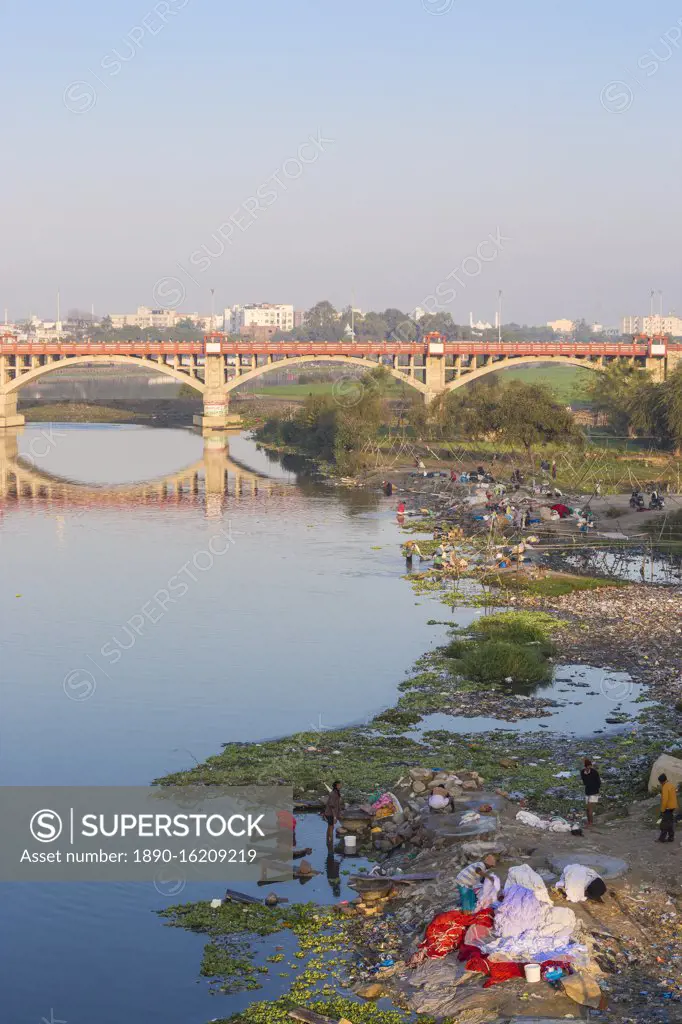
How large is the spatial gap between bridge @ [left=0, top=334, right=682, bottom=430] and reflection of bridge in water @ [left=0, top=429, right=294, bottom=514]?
20892 millimetres

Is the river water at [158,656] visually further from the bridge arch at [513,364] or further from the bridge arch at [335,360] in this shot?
the bridge arch at [513,364]

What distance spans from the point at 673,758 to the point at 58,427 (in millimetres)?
109607

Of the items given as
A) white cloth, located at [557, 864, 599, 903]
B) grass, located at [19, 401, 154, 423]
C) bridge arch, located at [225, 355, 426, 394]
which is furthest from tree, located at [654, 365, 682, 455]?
white cloth, located at [557, 864, 599, 903]

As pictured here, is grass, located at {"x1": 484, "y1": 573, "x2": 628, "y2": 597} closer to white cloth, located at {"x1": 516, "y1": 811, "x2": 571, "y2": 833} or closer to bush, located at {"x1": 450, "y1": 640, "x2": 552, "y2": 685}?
bush, located at {"x1": 450, "y1": 640, "x2": 552, "y2": 685}

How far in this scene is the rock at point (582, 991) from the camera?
54.7ft

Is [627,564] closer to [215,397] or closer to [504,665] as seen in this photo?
[504,665]

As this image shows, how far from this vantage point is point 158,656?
37.8 meters

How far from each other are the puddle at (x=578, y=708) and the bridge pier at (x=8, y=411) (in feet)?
296

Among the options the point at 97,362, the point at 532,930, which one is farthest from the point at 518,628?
the point at 97,362

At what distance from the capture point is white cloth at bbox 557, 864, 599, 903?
1886 centimetres

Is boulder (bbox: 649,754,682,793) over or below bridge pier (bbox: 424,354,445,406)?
below

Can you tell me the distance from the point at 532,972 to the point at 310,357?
97.0 meters

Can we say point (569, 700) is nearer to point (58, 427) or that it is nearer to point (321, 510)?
point (321, 510)

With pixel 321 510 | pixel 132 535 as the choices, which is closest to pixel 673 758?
pixel 132 535
